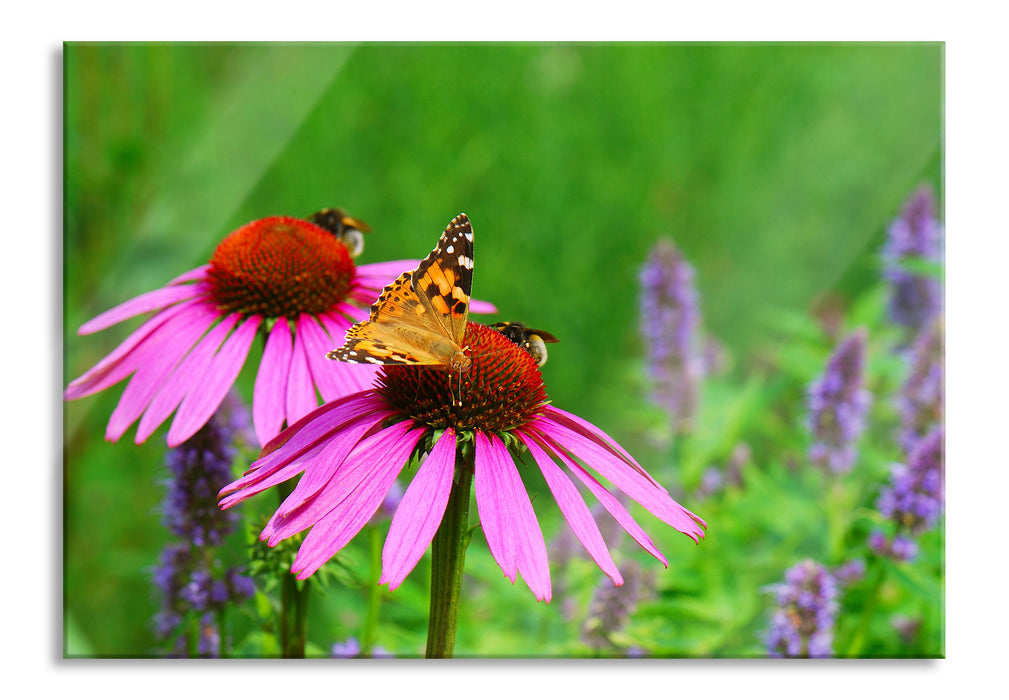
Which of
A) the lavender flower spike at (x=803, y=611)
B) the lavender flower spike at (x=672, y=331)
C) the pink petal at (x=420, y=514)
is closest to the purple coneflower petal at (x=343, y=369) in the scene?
the pink petal at (x=420, y=514)

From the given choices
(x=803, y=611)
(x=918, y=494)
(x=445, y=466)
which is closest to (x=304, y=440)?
(x=445, y=466)

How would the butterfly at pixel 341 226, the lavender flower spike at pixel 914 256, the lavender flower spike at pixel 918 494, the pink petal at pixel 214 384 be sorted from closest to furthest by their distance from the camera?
1. the pink petal at pixel 214 384
2. the butterfly at pixel 341 226
3. the lavender flower spike at pixel 918 494
4. the lavender flower spike at pixel 914 256

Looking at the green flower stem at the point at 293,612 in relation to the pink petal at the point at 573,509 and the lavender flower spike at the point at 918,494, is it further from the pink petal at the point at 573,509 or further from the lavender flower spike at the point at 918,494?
the lavender flower spike at the point at 918,494

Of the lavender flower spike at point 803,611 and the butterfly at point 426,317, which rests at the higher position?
the butterfly at point 426,317

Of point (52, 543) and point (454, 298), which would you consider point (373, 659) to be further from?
point (454, 298)

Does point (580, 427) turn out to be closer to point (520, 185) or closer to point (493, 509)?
point (493, 509)

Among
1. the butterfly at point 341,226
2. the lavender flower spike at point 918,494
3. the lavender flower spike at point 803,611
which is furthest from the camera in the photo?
the lavender flower spike at point 918,494

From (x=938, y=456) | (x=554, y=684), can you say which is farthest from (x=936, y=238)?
(x=554, y=684)
